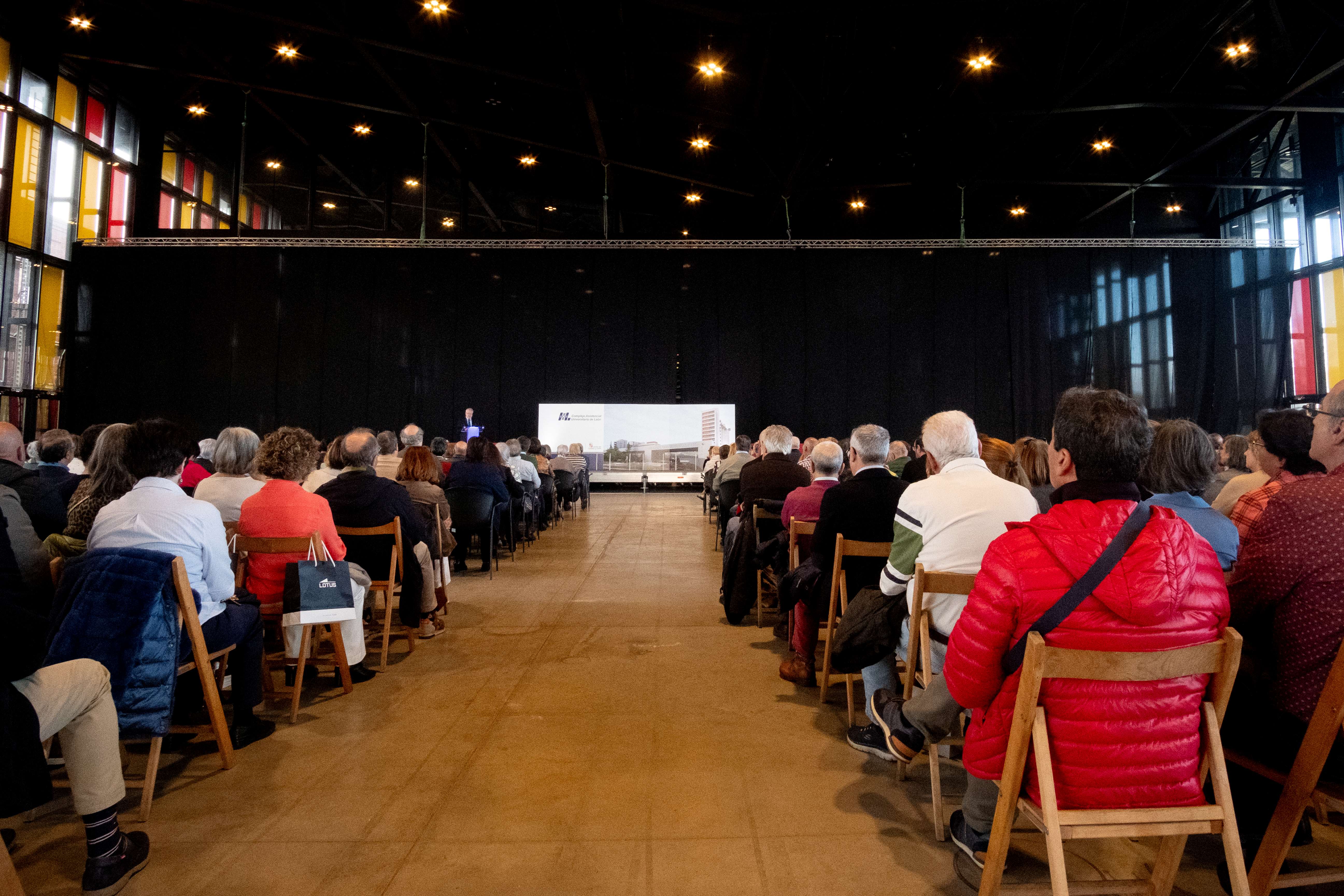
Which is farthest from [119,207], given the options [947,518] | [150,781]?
[947,518]

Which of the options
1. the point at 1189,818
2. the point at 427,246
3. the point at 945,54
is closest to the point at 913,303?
the point at 945,54

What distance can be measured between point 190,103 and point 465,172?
14.9ft

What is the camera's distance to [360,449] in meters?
3.55

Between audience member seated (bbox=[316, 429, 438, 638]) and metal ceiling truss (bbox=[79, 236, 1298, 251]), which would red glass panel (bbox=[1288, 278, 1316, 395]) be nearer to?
metal ceiling truss (bbox=[79, 236, 1298, 251])

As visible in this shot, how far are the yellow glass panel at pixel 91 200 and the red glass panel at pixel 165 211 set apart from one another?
882 millimetres

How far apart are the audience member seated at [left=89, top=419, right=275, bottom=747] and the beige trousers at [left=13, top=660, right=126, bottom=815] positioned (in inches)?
16.5

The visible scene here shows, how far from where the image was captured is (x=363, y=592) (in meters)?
3.13

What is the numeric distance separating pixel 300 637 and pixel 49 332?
12317mm

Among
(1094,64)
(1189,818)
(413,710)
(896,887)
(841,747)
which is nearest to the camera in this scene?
(1189,818)

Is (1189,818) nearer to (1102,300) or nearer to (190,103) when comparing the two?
(1102,300)

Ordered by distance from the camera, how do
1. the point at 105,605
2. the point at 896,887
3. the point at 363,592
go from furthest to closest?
the point at 363,592
the point at 105,605
the point at 896,887

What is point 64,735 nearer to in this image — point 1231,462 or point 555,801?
point 555,801

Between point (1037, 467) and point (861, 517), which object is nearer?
point (861, 517)

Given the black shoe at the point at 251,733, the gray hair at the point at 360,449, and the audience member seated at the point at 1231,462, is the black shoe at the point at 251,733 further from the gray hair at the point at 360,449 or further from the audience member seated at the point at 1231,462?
the audience member seated at the point at 1231,462
